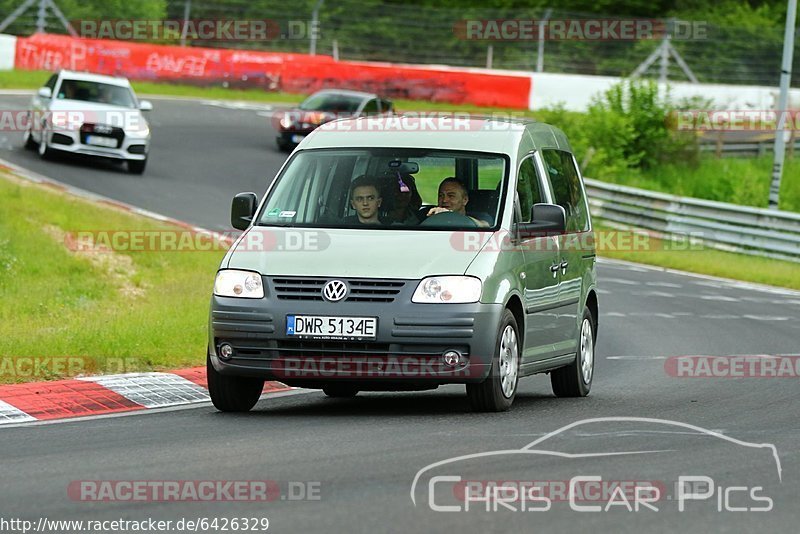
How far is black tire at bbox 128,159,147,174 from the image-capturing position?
3106 cm

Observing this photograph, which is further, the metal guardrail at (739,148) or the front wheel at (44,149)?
the metal guardrail at (739,148)

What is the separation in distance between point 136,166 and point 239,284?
71.2ft

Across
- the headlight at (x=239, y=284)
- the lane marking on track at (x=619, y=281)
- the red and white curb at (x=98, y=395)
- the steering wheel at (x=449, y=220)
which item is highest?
the steering wheel at (x=449, y=220)

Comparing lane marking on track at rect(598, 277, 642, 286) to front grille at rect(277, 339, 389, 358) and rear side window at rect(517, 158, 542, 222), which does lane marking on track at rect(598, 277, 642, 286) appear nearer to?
rear side window at rect(517, 158, 542, 222)

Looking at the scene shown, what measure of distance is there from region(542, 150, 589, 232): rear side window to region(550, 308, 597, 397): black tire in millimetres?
715

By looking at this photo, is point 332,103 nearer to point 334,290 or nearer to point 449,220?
point 449,220

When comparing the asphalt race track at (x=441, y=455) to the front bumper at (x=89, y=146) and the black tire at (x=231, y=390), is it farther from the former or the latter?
the front bumper at (x=89, y=146)

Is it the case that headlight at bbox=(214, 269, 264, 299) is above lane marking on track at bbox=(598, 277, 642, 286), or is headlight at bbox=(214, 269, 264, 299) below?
above

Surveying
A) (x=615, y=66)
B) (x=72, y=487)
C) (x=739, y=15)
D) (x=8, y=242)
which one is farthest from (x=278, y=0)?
(x=72, y=487)

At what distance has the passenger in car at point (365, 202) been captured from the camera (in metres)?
10.7

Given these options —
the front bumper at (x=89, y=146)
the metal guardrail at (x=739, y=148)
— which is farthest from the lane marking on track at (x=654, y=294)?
the metal guardrail at (x=739, y=148)

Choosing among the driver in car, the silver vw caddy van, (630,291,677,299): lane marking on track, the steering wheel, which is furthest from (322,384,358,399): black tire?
(630,291,677,299): lane marking on track

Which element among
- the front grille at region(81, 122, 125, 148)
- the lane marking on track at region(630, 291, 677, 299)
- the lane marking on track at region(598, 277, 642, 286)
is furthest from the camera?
the front grille at region(81, 122, 125, 148)

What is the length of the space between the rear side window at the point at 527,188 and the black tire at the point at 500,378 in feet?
3.14
